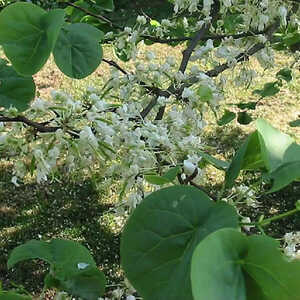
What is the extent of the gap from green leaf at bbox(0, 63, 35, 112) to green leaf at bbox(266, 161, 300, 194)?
45 cm

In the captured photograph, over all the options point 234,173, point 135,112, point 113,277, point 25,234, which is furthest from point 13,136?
point 25,234

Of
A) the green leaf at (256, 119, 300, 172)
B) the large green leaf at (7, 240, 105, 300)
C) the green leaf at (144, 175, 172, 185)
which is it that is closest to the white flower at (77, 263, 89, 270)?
the large green leaf at (7, 240, 105, 300)

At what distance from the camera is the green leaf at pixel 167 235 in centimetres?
45

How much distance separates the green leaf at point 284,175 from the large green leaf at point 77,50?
1.42 feet

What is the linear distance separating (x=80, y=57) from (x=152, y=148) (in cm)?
21

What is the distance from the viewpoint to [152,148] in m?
0.75

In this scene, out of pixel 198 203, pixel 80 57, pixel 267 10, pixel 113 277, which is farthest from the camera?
pixel 113 277

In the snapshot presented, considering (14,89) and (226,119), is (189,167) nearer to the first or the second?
(14,89)

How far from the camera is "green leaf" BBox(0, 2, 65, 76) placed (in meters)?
0.75

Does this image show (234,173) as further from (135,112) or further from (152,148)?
(135,112)

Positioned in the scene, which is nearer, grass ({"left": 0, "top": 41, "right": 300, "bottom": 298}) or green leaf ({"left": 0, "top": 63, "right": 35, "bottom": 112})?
green leaf ({"left": 0, "top": 63, "right": 35, "bottom": 112})

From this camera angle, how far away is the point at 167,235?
0.46 meters

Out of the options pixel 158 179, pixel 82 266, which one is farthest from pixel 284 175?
pixel 82 266

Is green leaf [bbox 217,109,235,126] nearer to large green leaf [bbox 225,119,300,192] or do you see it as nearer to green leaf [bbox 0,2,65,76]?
green leaf [bbox 0,2,65,76]
